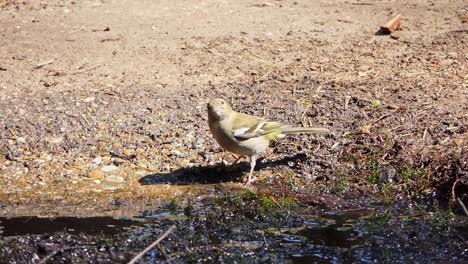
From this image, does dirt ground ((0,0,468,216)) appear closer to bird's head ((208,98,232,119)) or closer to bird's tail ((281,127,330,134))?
bird's tail ((281,127,330,134))

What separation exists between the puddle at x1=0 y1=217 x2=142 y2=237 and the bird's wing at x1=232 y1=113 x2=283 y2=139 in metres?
1.52

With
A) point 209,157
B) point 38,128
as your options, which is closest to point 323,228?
point 209,157

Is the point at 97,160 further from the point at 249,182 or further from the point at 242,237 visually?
the point at 242,237

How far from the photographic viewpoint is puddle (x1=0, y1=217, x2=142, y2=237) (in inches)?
284

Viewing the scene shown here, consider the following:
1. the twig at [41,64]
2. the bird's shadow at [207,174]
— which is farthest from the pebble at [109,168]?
the twig at [41,64]

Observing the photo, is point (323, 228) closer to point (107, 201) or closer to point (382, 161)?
point (382, 161)

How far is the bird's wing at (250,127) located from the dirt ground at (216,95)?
1.39 ft

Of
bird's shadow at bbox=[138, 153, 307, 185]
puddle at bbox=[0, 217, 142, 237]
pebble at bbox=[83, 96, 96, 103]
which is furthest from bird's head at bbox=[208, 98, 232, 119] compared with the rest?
pebble at bbox=[83, 96, 96, 103]

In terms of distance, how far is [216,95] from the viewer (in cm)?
992

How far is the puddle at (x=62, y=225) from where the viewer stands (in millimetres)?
7207

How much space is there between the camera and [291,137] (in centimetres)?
919

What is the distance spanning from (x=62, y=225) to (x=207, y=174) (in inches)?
69.2

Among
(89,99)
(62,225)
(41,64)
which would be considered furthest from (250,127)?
(41,64)

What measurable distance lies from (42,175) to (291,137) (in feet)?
8.90
